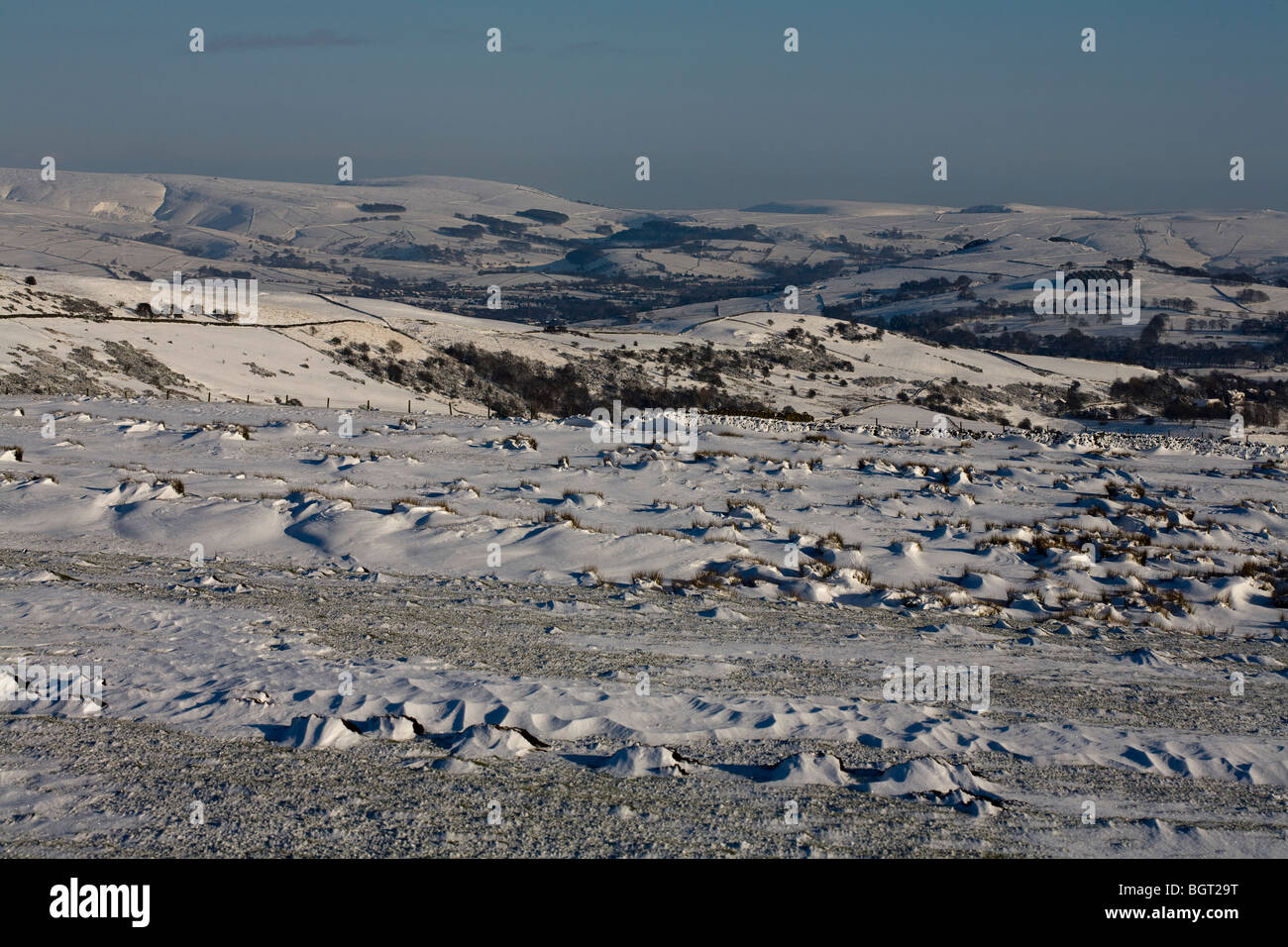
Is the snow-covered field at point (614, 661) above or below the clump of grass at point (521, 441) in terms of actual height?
below

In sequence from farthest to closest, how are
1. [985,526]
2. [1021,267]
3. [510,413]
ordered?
[1021,267] < [510,413] < [985,526]

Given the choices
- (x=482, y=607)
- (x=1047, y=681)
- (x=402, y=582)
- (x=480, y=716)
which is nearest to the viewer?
(x=480, y=716)

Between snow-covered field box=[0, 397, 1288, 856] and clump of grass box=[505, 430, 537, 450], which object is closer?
snow-covered field box=[0, 397, 1288, 856]

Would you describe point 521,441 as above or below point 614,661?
above

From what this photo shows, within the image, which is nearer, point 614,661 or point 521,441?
point 614,661

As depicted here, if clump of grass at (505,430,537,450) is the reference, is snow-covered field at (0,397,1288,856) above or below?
below

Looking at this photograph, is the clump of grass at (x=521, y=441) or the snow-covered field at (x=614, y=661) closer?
the snow-covered field at (x=614, y=661)
